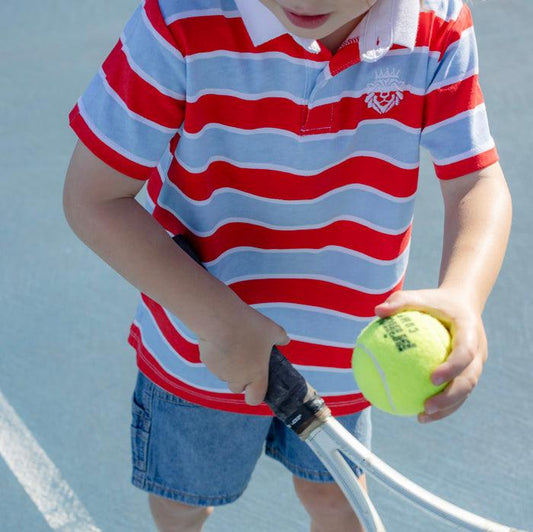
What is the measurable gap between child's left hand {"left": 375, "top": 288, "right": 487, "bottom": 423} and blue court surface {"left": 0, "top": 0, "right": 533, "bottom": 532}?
841 millimetres

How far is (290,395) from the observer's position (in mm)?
1314

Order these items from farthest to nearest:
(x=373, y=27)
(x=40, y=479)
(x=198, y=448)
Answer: (x=40, y=479) < (x=198, y=448) < (x=373, y=27)

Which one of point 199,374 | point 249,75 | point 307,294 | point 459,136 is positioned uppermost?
point 249,75

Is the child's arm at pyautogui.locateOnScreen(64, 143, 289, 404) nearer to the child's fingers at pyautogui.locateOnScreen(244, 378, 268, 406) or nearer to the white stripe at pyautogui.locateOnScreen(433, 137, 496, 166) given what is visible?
the child's fingers at pyautogui.locateOnScreen(244, 378, 268, 406)

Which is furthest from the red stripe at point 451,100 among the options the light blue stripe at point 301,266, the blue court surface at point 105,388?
the blue court surface at point 105,388

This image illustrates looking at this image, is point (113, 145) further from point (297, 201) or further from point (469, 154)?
point (469, 154)

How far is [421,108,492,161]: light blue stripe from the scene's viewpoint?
51.3 inches

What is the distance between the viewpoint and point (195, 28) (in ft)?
4.00

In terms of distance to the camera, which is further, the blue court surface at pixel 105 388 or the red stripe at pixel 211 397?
the blue court surface at pixel 105 388

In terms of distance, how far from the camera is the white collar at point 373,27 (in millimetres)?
1225

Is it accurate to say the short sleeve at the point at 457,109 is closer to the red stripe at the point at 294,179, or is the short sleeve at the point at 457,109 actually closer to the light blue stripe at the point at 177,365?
the red stripe at the point at 294,179

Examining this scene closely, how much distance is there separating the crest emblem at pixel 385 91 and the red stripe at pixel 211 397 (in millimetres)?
455

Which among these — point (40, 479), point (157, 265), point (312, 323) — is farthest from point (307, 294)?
Answer: point (40, 479)

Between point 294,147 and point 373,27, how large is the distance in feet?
0.57
